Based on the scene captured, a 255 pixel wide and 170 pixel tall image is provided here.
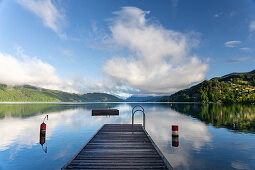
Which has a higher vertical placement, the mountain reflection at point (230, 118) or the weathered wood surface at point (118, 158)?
the weathered wood surface at point (118, 158)

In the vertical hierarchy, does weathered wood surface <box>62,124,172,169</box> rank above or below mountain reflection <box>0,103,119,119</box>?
above

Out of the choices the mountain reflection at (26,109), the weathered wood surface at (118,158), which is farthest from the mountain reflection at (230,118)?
the mountain reflection at (26,109)

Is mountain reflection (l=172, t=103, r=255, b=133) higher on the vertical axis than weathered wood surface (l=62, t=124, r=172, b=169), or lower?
lower

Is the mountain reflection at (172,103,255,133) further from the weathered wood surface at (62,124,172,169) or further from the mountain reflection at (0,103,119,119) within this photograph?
the mountain reflection at (0,103,119,119)

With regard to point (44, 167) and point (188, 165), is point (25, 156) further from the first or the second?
point (188, 165)

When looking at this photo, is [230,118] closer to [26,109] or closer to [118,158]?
[118,158]

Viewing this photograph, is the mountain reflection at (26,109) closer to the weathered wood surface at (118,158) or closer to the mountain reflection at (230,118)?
the weathered wood surface at (118,158)

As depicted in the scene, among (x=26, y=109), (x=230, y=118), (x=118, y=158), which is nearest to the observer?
(x=118, y=158)

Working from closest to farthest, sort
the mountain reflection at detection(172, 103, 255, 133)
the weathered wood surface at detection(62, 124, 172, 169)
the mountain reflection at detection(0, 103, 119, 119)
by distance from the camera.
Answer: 1. the weathered wood surface at detection(62, 124, 172, 169)
2. the mountain reflection at detection(172, 103, 255, 133)
3. the mountain reflection at detection(0, 103, 119, 119)

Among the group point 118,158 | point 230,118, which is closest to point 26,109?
point 230,118

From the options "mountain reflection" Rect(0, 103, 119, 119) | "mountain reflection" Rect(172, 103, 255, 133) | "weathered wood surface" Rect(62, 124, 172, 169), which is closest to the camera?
"weathered wood surface" Rect(62, 124, 172, 169)

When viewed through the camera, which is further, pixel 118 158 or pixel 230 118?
pixel 230 118

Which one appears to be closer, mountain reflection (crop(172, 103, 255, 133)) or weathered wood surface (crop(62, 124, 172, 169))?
weathered wood surface (crop(62, 124, 172, 169))

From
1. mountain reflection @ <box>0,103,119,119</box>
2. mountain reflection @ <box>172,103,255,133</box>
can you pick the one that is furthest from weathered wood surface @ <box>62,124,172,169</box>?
mountain reflection @ <box>0,103,119,119</box>
